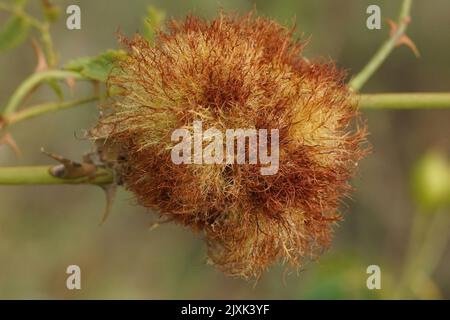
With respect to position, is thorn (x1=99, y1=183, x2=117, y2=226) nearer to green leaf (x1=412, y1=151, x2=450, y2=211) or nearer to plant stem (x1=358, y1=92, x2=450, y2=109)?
plant stem (x1=358, y1=92, x2=450, y2=109)

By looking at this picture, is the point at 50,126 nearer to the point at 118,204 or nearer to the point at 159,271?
the point at 118,204

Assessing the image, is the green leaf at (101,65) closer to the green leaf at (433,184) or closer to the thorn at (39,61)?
the thorn at (39,61)

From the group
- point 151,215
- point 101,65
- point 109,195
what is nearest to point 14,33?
Result: point 101,65

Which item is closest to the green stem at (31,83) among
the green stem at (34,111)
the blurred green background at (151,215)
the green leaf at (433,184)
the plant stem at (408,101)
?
the green stem at (34,111)

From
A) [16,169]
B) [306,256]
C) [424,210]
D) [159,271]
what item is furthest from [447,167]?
[159,271]

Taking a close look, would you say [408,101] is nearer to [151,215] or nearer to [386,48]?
[386,48]

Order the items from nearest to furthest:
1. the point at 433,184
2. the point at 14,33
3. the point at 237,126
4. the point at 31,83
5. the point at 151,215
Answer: the point at 237,126 → the point at 31,83 → the point at 14,33 → the point at 433,184 → the point at 151,215

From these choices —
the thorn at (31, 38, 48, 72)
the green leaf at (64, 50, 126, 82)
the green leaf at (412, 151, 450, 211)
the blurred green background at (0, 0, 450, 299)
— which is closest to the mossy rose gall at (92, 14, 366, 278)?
the green leaf at (64, 50, 126, 82)
